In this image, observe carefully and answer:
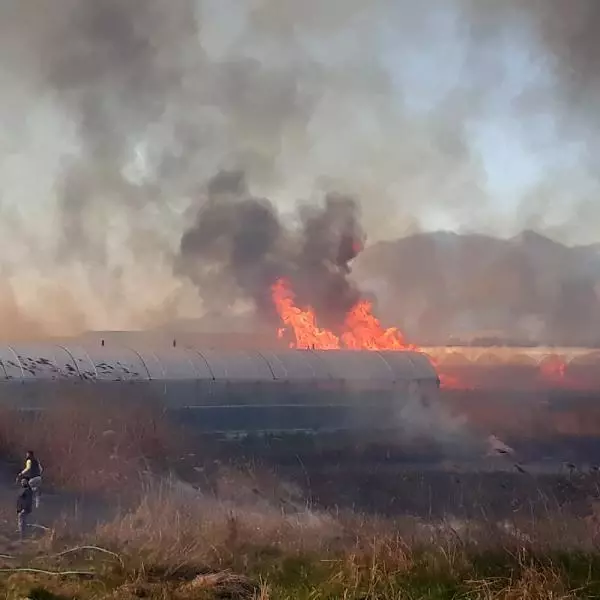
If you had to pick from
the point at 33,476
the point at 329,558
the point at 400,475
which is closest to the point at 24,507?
the point at 33,476

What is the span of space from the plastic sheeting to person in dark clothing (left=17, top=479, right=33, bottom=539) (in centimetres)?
1320

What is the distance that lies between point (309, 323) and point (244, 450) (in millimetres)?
18197

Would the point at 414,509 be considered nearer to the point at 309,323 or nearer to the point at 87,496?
the point at 87,496

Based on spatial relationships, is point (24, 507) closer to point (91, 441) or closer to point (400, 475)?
point (91, 441)

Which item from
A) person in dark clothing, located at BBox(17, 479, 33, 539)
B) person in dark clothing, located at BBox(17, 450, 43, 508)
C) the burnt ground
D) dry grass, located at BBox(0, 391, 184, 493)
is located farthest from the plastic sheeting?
person in dark clothing, located at BBox(17, 479, 33, 539)

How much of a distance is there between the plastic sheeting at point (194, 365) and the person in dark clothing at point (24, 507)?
1320 centimetres

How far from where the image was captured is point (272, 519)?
1373 centimetres

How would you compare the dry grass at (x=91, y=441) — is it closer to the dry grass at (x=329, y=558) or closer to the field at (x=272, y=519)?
the field at (x=272, y=519)

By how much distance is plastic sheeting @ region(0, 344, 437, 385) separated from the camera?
90.7 feet

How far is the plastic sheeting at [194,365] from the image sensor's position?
27.7 meters

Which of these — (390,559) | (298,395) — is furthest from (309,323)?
(390,559)

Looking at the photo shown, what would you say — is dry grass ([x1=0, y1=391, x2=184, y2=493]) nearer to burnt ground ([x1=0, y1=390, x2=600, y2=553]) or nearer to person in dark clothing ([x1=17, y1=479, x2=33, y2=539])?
burnt ground ([x1=0, y1=390, x2=600, y2=553])

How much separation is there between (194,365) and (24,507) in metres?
16.7

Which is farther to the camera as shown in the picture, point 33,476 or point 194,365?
point 194,365
